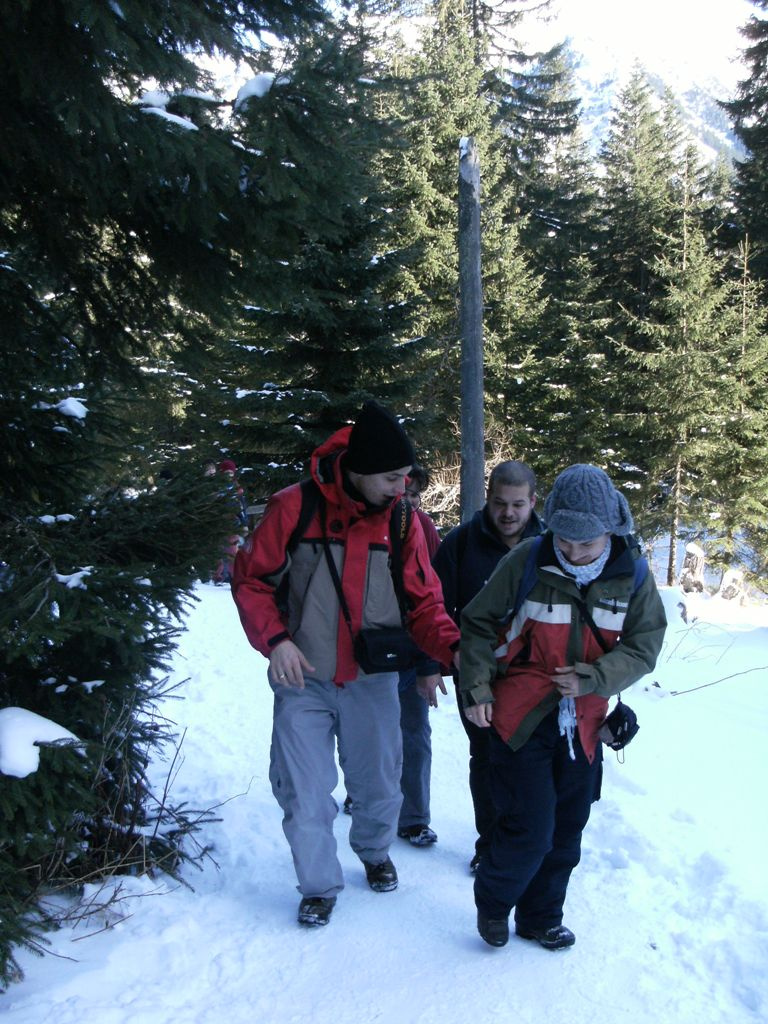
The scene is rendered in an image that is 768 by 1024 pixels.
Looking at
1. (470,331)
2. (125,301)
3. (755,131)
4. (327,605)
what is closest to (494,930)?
(327,605)

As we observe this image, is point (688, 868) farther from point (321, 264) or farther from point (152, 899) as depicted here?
point (321, 264)

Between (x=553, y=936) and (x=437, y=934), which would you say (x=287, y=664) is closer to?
(x=437, y=934)

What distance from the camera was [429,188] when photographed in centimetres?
2088

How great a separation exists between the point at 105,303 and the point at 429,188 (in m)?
18.9

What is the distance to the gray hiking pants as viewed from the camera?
3.62 meters

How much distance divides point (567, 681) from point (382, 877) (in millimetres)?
1496

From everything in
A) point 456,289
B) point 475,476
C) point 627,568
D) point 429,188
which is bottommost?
point 627,568

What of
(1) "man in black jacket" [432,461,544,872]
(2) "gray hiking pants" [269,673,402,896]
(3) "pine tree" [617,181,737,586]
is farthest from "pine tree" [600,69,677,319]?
(2) "gray hiking pants" [269,673,402,896]

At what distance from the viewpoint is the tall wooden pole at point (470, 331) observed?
805cm

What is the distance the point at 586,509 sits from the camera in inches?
121

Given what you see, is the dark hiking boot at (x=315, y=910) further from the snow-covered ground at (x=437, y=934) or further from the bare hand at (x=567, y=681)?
the bare hand at (x=567, y=681)

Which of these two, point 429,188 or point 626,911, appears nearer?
point 626,911

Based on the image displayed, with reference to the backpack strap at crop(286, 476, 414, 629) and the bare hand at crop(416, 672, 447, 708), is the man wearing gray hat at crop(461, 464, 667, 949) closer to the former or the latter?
the backpack strap at crop(286, 476, 414, 629)

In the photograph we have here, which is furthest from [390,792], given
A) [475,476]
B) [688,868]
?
[475,476]
